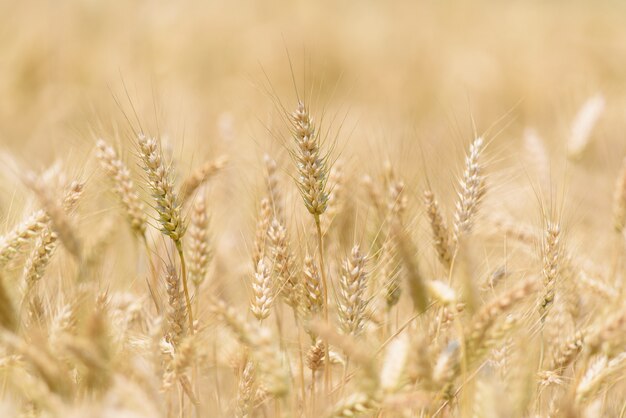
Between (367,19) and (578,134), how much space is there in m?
5.27

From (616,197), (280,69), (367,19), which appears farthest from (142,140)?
(367,19)

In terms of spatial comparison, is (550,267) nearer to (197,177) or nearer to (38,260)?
(197,177)

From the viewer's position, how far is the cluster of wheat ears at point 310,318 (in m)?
1.05

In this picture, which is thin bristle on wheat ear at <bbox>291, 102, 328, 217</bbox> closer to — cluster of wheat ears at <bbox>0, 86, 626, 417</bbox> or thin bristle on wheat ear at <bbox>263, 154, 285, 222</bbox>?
cluster of wheat ears at <bbox>0, 86, 626, 417</bbox>

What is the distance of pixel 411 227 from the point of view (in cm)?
164

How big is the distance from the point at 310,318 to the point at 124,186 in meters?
0.47

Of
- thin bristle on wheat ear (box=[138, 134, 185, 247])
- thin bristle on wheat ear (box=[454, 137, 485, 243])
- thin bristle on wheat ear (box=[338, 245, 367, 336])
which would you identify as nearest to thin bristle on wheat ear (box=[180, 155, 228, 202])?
thin bristle on wheat ear (box=[138, 134, 185, 247])

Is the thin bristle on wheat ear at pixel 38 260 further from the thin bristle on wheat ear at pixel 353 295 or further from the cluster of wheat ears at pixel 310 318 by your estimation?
the thin bristle on wheat ear at pixel 353 295

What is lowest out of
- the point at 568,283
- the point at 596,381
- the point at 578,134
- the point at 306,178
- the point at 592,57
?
the point at 596,381

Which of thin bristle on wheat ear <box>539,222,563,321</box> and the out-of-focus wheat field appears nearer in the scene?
the out-of-focus wheat field

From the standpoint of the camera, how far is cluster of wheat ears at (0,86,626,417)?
105cm

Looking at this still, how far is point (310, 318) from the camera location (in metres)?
1.40

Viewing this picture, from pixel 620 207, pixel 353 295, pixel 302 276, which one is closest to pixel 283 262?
pixel 302 276

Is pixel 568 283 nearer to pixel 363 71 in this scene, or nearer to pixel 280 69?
pixel 280 69
